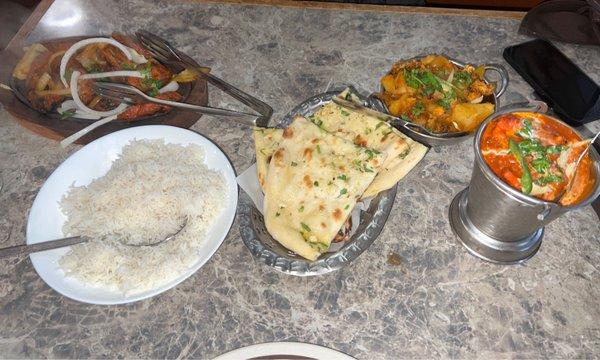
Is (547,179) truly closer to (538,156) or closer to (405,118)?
(538,156)

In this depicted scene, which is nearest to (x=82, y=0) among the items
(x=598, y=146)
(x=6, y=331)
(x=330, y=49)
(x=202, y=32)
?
(x=202, y=32)

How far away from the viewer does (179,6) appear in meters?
2.75

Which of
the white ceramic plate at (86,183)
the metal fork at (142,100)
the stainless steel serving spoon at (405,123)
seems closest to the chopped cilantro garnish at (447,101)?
the stainless steel serving spoon at (405,123)

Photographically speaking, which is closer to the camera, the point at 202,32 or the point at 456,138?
the point at 456,138

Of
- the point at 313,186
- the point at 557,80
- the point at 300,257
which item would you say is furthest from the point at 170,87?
the point at 557,80

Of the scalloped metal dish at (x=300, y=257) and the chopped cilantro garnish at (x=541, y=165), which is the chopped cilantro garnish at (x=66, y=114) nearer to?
the scalloped metal dish at (x=300, y=257)

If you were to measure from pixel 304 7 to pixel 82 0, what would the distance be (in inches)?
55.6

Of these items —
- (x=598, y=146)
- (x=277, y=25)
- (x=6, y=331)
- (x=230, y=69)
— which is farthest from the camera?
(x=277, y=25)

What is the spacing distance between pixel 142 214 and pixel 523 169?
4.59 feet

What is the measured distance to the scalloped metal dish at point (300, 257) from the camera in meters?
1.57

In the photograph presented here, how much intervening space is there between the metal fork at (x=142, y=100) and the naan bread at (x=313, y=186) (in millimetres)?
418

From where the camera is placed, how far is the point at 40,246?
164 cm

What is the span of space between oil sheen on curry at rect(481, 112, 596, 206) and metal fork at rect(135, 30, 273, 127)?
1025mm

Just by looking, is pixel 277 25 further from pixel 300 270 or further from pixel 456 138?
pixel 300 270
